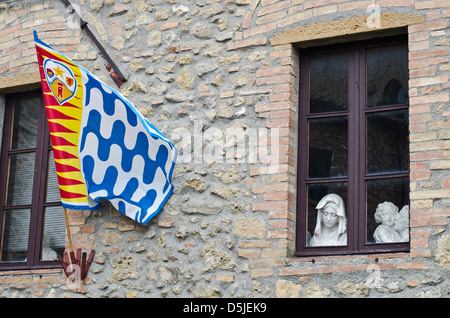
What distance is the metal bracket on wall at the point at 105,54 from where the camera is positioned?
23.8 ft

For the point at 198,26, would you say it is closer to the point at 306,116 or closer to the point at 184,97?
the point at 184,97

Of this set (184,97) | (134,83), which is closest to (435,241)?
(184,97)

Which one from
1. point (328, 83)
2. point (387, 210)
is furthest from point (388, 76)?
point (387, 210)

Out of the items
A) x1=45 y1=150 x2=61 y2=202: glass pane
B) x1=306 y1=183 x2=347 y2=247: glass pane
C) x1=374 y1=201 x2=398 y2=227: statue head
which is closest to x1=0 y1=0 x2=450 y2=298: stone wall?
x1=306 y1=183 x2=347 y2=247: glass pane

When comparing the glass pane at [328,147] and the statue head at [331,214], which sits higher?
the glass pane at [328,147]

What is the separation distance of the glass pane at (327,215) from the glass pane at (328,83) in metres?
0.63

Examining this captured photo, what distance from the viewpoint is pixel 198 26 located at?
7.09 meters

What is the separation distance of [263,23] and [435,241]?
Answer: 2221 millimetres

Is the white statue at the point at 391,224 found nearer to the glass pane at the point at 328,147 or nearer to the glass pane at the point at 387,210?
the glass pane at the point at 387,210

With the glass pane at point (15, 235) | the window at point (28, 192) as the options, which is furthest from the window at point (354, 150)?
the glass pane at point (15, 235)

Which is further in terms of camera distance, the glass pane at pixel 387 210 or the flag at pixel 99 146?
the flag at pixel 99 146

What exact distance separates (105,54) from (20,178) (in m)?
1.36

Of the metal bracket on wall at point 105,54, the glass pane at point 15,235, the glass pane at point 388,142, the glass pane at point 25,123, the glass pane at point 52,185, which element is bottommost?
the glass pane at point 15,235

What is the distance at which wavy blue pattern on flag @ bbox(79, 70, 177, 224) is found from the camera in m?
6.60
